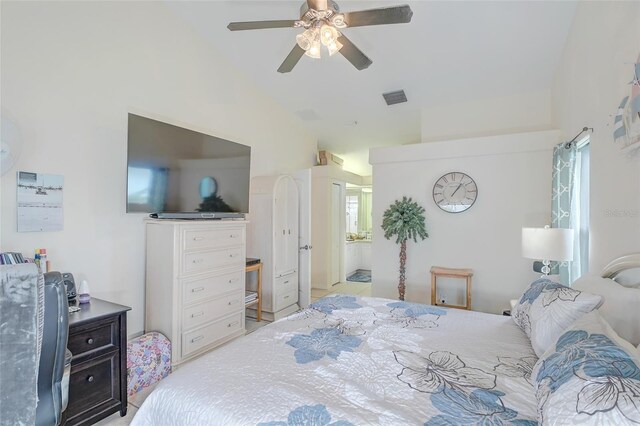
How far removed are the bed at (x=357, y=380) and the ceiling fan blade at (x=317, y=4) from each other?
191 centimetres

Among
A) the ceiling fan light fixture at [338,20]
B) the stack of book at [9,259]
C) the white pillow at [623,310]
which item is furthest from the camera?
the ceiling fan light fixture at [338,20]

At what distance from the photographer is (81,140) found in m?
2.47

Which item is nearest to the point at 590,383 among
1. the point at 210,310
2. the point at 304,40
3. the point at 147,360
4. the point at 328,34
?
the point at 328,34

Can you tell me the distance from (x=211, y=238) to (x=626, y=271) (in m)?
2.95

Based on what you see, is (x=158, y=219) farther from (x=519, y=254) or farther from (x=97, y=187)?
(x=519, y=254)

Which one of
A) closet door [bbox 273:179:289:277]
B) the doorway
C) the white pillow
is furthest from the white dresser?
the white pillow

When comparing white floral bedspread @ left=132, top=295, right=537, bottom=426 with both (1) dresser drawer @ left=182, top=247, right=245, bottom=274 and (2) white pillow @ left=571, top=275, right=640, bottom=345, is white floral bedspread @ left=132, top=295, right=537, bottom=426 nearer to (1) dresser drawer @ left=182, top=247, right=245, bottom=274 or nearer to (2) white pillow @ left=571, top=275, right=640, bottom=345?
(2) white pillow @ left=571, top=275, right=640, bottom=345

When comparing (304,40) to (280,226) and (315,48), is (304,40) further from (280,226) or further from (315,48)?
(280,226)

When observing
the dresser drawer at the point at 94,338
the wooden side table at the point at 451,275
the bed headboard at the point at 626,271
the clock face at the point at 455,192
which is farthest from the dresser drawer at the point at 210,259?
the bed headboard at the point at 626,271

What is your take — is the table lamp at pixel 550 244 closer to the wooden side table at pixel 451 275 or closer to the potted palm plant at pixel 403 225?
the wooden side table at pixel 451 275

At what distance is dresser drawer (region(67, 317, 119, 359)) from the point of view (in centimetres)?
181

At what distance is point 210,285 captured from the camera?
9.71 feet

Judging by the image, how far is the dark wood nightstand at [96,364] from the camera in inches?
71.6

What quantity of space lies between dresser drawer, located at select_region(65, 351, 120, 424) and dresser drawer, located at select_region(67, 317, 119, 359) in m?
0.06
